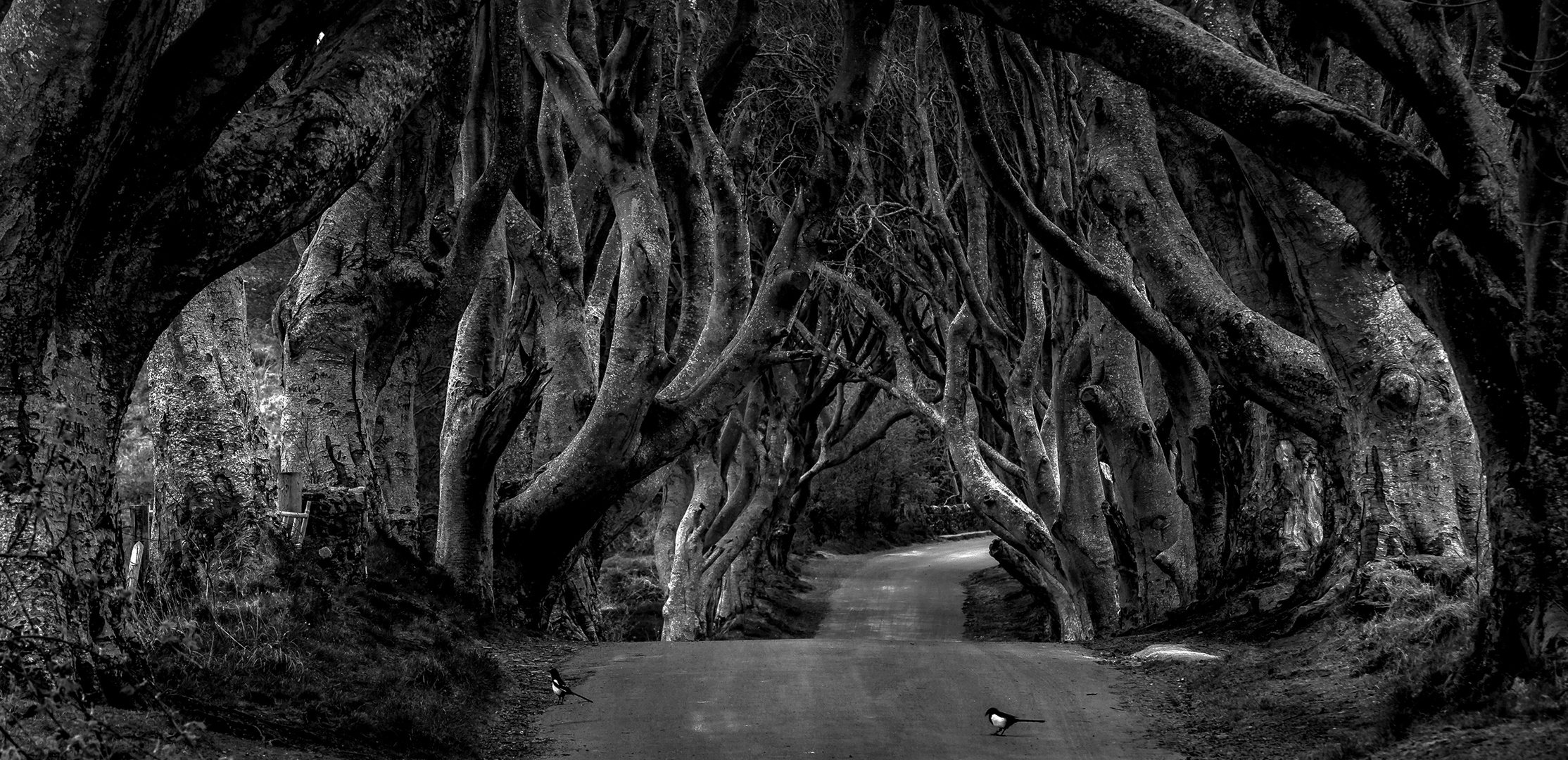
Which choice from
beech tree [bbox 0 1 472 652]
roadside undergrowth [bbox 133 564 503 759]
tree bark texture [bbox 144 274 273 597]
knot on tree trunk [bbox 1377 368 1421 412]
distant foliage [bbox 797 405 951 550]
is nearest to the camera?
beech tree [bbox 0 1 472 652]

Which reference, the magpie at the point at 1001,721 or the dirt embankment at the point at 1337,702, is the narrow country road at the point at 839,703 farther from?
the dirt embankment at the point at 1337,702

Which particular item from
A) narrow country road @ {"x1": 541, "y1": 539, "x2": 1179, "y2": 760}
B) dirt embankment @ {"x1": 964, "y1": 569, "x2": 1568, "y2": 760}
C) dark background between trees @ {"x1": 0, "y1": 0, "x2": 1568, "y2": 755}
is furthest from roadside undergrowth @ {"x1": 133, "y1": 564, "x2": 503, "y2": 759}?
dirt embankment @ {"x1": 964, "y1": 569, "x2": 1568, "y2": 760}

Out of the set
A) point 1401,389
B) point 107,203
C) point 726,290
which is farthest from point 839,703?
point 726,290

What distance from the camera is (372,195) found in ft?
30.4

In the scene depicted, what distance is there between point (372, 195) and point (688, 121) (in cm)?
362

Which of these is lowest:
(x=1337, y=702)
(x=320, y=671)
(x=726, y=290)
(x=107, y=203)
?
(x=1337, y=702)

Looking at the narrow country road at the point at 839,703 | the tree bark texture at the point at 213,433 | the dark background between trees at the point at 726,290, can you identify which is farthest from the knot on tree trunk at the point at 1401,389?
the tree bark texture at the point at 213,433

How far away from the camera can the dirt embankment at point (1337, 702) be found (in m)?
4.68

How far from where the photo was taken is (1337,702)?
634cm

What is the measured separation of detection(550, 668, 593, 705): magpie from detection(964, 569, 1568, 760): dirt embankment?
3692mm

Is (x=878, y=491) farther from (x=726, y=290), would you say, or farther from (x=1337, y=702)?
(x=1337, y=702)

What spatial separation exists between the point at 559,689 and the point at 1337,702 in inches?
184

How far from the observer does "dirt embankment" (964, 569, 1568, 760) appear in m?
4.68

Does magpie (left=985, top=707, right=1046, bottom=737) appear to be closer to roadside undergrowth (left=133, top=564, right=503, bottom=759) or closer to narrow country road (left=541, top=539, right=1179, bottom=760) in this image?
narrow country road (left=541, top=539, right=1179, bottom=760)
